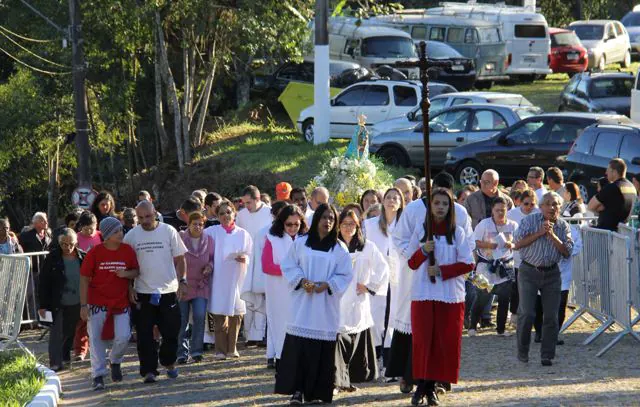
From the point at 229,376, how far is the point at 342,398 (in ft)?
6.41

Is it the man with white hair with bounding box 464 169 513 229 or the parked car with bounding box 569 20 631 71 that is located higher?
the parked car with bounding box 569 20 631 71

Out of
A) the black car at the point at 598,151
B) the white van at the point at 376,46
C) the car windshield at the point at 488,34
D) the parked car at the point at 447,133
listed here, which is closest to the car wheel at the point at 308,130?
the parked car at the point at 447,133

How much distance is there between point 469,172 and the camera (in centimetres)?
2417

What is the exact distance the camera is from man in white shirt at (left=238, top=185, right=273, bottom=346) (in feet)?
47.6

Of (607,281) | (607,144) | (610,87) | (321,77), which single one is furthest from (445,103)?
(607,281)

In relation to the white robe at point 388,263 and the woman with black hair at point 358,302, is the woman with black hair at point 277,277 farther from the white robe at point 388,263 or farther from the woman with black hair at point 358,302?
the woman with black hair at point 358,302

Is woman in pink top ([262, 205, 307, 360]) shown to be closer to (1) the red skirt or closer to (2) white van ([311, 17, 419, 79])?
(1) the red skirt

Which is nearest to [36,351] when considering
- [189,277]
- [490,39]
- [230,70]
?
[189,277]

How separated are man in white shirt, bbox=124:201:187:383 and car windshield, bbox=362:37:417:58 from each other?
969 inches

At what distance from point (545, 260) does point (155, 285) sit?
150 inches

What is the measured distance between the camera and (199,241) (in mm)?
13906

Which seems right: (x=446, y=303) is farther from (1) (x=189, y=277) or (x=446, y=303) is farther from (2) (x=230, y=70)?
(2) (x=230, y=70)

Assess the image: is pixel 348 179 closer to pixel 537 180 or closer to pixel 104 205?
pixel 537 180

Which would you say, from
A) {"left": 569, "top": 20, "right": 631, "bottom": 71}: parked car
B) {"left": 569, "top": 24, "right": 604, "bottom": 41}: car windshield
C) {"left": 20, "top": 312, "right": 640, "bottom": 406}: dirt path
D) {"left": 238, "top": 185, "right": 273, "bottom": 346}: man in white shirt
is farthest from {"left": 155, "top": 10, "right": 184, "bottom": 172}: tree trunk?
{"left": 20, "top": 312, "right": 640, "bottom": 406}: dirt path
